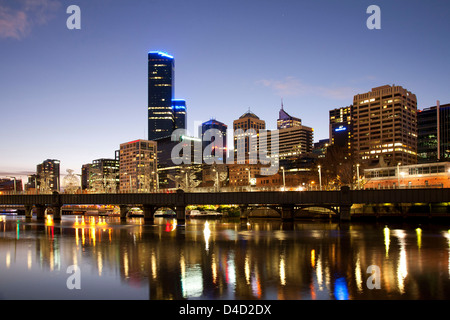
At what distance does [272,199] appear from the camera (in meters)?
97.0

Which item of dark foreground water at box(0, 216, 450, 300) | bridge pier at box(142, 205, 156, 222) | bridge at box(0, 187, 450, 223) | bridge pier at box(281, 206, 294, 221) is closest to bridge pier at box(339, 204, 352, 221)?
bridge at box(0, 187, 450, 223)

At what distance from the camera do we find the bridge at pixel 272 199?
86.4 metres

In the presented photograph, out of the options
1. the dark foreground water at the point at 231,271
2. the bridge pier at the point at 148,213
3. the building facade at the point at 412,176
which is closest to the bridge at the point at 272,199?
the bridge pier at the point at 148,213

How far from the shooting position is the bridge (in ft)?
284

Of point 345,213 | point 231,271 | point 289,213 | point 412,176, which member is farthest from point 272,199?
point 231,271

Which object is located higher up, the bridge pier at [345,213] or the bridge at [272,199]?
the bridge at [272,199]

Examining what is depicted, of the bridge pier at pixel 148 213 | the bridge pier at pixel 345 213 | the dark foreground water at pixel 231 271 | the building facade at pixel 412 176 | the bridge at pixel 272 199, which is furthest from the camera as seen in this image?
the bridge pier at pixel 148 213

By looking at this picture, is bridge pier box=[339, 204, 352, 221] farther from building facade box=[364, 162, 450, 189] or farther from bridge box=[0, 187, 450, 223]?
building facade box=[364, 162, 450, 189]

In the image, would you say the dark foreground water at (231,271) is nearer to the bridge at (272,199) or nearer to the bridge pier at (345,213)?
the bridge at (272,199)

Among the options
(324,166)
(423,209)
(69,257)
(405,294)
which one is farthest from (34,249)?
(324,166)

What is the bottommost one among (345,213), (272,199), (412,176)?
(345,213)

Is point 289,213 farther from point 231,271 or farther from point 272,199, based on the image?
point 231,271
